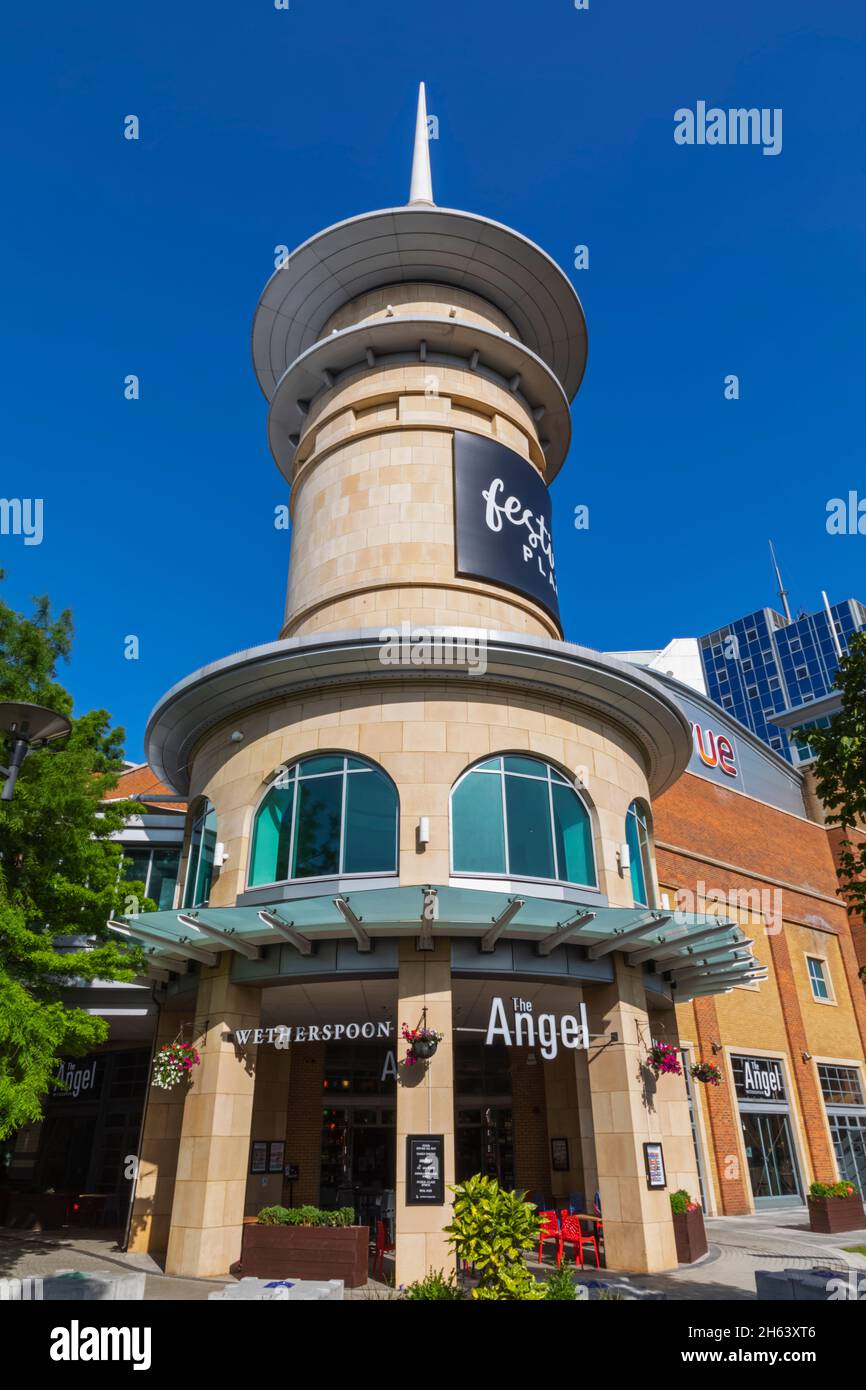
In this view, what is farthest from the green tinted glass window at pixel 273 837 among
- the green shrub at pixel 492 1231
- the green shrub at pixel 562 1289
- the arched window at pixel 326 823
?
the green shrub at pixel 562 1289

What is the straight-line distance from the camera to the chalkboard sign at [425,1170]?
13320 millimetres

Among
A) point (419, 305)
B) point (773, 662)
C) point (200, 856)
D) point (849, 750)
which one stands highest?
point (773, 662)

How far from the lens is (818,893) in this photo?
120 feet

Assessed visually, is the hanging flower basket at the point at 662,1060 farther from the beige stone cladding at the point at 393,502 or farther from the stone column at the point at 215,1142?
the beige stone cladding at the point at 393,502

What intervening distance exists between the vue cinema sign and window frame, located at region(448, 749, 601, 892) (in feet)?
17.2

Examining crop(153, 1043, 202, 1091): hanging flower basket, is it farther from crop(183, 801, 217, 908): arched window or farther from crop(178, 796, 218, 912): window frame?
crop(178, 796, 218, 912): window frame

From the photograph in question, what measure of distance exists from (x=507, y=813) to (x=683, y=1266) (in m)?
8.35

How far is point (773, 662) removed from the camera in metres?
116

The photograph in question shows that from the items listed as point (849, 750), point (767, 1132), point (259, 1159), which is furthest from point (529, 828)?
point (767, 1132)

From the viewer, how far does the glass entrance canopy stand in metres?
14.1

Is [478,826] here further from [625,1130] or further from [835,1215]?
[835,1215]

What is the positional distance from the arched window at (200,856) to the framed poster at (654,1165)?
30.5 ft

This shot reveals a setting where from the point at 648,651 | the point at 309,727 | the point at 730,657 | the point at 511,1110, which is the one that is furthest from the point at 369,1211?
the point at 730,657

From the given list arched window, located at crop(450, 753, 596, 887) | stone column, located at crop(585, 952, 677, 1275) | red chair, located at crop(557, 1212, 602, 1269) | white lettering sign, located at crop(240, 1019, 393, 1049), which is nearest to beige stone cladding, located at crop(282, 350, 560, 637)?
arched window, located at crop(450, 753, 596, 887)
